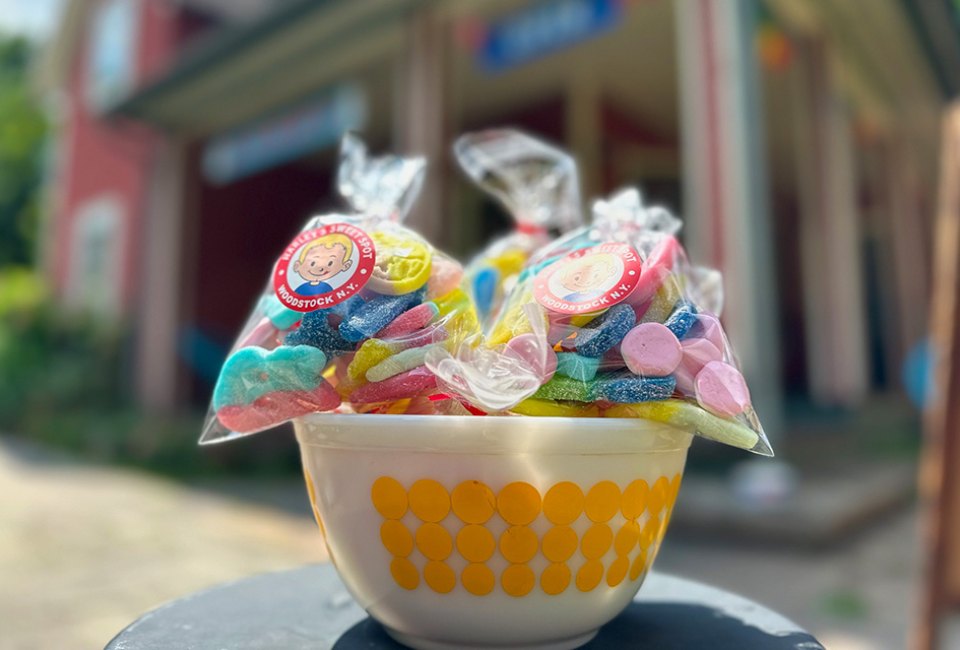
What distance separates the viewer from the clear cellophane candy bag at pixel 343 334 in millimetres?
614

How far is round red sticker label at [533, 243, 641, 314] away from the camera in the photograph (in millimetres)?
626

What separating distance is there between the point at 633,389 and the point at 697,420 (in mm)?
57

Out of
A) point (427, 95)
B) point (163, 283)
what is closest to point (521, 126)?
point (427, 95)

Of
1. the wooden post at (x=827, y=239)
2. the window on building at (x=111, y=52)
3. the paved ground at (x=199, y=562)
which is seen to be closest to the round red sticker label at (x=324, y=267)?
the paved ground at (x=199, y=562)

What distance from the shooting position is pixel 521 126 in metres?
7.24

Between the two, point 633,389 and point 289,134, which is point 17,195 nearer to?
point 289,134

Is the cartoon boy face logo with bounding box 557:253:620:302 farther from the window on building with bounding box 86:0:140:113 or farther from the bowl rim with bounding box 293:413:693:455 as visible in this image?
the window on building with bounding box 86:0:140:113

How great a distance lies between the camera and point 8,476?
201 inches

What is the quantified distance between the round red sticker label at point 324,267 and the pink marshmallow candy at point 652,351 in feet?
0.76

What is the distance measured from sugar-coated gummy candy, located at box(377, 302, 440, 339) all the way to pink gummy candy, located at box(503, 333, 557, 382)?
0.07 metres

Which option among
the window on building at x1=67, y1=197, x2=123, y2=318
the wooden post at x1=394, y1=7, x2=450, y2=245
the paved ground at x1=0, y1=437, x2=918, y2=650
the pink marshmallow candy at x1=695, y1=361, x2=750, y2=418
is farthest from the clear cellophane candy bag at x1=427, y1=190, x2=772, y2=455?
the window on building at x1=67, y1=197, x2=123, y2=318

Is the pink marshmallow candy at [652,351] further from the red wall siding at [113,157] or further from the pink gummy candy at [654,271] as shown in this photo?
the red wall siding at [113,157]

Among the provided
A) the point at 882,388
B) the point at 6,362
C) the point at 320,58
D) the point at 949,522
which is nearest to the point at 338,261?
the point at 949,522

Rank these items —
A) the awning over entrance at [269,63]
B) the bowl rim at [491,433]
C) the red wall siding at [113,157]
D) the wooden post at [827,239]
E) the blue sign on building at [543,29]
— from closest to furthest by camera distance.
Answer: the bowl rim at [491,433] → the blue sign on building at [543,29] → the wooden post at [827,239] → the awning over entrance at [269,63] → the red wall siding at [113,157]
